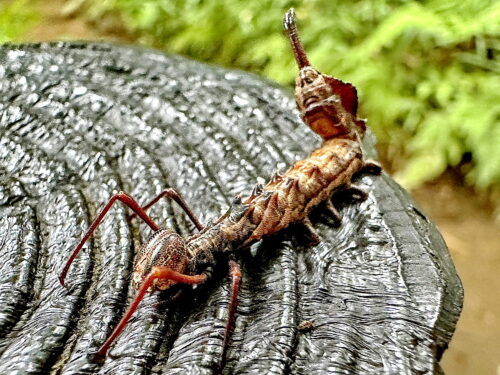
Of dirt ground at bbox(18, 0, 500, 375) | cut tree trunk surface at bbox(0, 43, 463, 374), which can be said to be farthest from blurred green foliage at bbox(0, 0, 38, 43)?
dirt ground at bbox(18, 0, 500, 375)

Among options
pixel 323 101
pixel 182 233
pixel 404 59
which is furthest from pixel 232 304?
pixel 404 59

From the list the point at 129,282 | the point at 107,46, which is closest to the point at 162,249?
the point at 129,282

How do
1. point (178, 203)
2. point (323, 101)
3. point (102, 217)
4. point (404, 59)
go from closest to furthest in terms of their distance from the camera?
point (102, 217)
point (178, 203)
point (323, 101)
point (404, 59)

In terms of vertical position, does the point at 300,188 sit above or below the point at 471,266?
below

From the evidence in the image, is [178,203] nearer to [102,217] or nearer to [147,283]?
[102,217]

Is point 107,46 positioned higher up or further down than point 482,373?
higher up

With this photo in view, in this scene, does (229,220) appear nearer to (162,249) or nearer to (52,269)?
(162,249)

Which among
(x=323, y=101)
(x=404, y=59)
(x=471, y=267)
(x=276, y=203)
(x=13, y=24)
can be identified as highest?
(x=404, y=59)

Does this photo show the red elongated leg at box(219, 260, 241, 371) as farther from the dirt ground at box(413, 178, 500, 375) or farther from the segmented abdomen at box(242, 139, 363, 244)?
the dirt ground at box(413, 178, 500, 375)
